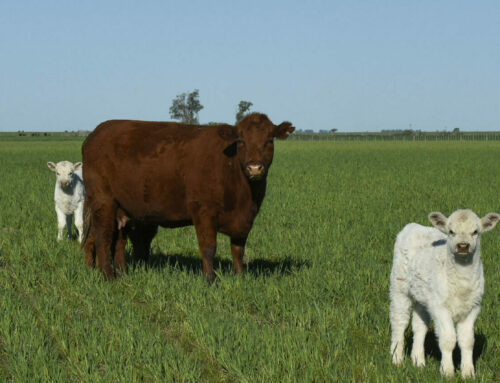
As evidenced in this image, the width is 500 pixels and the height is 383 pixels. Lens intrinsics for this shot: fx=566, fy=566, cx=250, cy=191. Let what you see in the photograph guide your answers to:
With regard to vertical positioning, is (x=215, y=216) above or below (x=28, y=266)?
above

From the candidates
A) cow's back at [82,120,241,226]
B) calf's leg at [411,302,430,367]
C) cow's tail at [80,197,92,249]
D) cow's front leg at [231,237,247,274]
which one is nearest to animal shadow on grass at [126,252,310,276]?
cow's front leg at [231,237,247,274]

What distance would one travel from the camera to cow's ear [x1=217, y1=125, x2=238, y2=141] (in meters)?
7.08

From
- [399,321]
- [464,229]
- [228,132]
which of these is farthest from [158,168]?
[464,229]

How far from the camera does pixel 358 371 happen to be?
456cm

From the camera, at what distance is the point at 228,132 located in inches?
280

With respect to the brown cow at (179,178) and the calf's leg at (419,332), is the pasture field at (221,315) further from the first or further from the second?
the brown cow at (179,178)

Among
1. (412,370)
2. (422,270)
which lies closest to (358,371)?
(412,370)

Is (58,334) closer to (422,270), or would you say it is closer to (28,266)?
(28,266)

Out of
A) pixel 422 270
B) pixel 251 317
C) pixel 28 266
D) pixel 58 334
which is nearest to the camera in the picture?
pixel 422 270

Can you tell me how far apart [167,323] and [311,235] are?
5.48m

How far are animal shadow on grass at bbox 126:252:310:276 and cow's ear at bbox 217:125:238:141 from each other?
185 cm

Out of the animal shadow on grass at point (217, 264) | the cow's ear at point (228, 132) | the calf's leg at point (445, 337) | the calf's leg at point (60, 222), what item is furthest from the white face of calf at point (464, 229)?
the calf's leg at point (60, 222)

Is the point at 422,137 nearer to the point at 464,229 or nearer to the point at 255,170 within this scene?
the point at 255,170

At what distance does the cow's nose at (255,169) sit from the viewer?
6.62 metres
